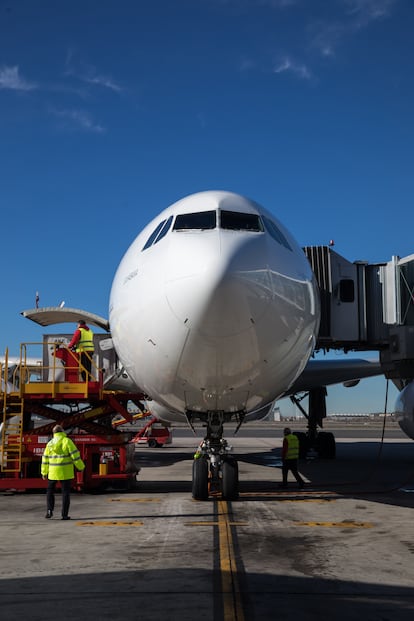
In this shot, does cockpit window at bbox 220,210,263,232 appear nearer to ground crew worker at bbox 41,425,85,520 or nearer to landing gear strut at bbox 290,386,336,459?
ground crew worker at bbox 41,425,85,520

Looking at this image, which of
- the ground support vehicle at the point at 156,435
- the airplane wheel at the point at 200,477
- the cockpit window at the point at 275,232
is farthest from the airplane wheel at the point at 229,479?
the ground support vehicle at the point at 156,435

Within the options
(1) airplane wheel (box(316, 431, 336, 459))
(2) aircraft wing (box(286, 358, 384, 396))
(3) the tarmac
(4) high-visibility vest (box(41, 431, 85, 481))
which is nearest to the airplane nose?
(3) the tarmac

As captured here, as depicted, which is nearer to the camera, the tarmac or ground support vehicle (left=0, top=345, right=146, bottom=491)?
the tarmac

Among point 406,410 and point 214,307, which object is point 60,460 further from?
point 406,410

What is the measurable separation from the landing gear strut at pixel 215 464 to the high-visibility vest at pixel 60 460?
197cm

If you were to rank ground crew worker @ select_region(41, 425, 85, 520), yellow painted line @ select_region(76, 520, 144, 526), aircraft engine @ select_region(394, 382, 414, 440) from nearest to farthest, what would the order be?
1. yellow painted line @ select_region(76, 520, 144, 526)
2. ground crew worker @ select_region(41, 425, 85, 520)
3. aircraft engine @ select_region(394, 382, 414, 440)

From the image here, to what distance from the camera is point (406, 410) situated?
49.1 feet

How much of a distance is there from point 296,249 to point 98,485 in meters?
6.52

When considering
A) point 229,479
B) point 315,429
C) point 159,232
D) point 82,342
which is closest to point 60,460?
point 229,479

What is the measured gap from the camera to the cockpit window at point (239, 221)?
26.5 ft

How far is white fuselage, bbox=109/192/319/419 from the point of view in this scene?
7117 mm

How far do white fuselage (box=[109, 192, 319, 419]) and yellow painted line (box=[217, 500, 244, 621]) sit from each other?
70.0 inches

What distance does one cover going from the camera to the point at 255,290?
7.18m

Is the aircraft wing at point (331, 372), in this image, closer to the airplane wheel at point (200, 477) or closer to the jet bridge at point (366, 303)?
the jet bridge at point (366, 303)
